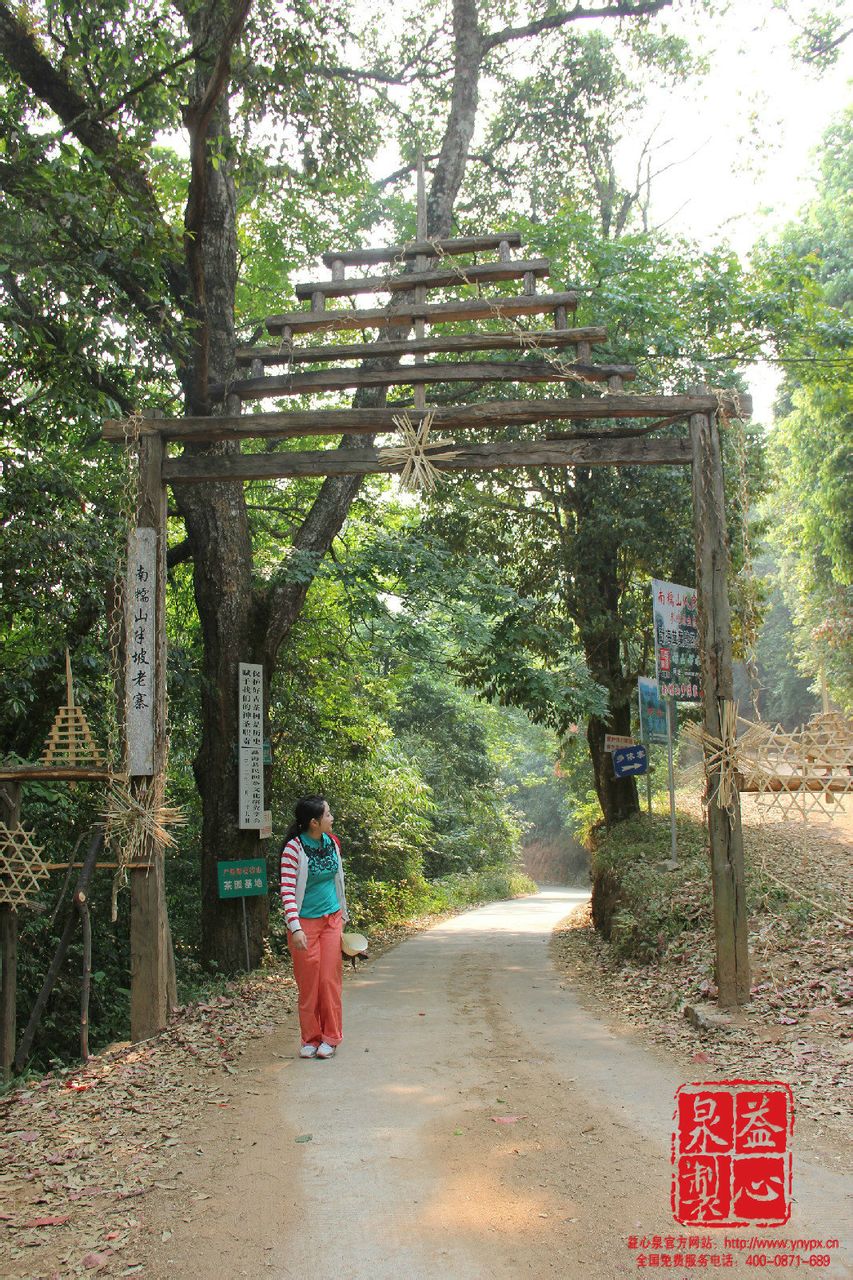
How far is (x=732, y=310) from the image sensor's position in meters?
11.7

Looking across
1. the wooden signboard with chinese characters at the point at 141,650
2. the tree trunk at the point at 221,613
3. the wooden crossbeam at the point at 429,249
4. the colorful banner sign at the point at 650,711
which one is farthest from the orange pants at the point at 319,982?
the colorful banner sign at the point at 650,711

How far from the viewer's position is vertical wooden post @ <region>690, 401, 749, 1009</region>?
651 cm

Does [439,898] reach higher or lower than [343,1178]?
lower

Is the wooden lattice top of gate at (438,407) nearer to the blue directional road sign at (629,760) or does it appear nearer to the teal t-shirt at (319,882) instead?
the teal t-shirt at (319,882)

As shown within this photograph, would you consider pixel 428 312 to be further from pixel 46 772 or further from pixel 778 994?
pixel 778 994

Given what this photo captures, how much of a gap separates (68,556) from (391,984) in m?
4.94

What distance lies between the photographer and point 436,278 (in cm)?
738

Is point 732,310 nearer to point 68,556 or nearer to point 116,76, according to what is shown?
point 116,76

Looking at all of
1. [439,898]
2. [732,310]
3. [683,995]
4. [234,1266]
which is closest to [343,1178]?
[234,1266]

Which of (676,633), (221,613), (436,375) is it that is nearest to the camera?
(436,375)

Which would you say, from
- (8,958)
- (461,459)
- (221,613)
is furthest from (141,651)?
(221,613)

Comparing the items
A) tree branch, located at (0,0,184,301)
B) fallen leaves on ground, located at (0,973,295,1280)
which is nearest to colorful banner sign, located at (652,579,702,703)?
fallen leaves on ground, located at (0,973,295,1280)

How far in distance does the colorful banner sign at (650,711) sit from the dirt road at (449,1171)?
214 inches

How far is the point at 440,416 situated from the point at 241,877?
4.93 m
